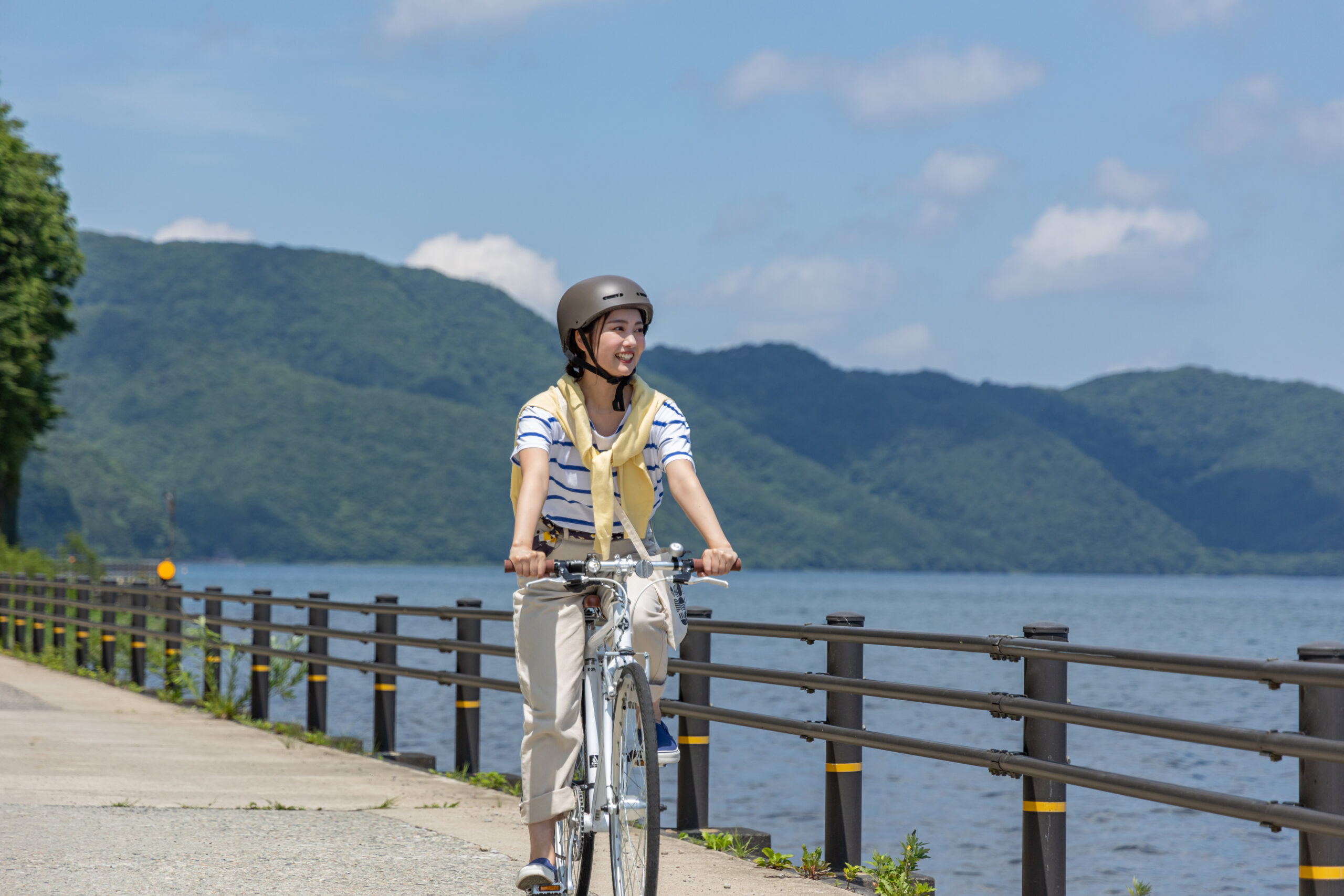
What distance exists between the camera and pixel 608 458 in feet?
16.7

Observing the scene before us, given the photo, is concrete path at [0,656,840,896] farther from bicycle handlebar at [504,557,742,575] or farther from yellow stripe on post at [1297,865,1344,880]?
yellow stripe on post at [1297,865,1344,880]

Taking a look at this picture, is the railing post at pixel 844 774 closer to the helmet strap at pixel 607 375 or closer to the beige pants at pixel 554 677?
the beige pants at pixel 554 677

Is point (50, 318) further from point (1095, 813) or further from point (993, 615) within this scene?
point (993, 615)

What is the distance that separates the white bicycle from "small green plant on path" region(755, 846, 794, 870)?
6.17 feet

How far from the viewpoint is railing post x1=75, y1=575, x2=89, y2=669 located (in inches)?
800

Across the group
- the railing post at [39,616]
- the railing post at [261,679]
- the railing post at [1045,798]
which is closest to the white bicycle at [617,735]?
the railing post at [1045,798]

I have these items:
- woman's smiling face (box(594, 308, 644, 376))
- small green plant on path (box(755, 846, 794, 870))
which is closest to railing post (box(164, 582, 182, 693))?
small green plant on path (box(755, 846, 794, 870))

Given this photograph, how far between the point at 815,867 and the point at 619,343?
278 centimetres

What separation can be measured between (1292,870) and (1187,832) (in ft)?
10.3

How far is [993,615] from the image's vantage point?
99812 mm

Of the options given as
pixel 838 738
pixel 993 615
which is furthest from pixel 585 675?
pixel 993 615

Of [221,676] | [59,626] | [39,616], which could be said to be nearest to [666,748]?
[221,676]

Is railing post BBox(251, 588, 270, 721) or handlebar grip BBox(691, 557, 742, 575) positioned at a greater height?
handlebar grip BBox(691, 557, 742, 575)

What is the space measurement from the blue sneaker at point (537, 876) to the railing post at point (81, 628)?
16349mm
